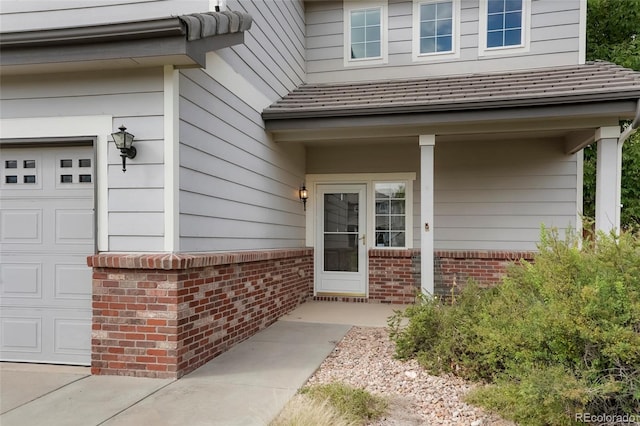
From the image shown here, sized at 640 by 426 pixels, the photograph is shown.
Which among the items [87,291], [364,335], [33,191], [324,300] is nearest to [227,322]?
[87,291]

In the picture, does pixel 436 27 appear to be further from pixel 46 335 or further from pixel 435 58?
pixel 46 335

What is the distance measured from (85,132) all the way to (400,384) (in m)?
3.81

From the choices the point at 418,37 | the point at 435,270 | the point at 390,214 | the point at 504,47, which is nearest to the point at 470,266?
the point at 435,270

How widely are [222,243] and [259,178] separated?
1.45 m

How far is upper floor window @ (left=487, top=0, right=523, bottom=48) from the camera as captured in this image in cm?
748

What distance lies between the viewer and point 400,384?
3.81 metres

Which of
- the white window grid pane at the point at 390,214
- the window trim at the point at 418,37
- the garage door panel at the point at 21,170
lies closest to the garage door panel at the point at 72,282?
the garage door panel at the point at 21,170

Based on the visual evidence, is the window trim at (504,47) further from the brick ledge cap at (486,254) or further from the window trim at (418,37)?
the brick ledge cap at (486,254)

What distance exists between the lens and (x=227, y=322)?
4816mm

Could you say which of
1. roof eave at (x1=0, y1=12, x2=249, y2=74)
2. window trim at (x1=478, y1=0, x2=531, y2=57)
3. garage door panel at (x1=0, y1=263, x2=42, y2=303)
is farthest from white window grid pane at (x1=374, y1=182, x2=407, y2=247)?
garage door panel at (x1=0, y1=263, x2=42, y2=303)

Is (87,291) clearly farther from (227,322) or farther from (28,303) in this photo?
(227,322)

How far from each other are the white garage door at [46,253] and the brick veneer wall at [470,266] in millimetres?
5623

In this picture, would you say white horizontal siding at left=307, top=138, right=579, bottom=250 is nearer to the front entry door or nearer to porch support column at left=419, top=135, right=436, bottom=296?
the front entry door

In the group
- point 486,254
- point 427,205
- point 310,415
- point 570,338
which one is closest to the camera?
point 310,415
